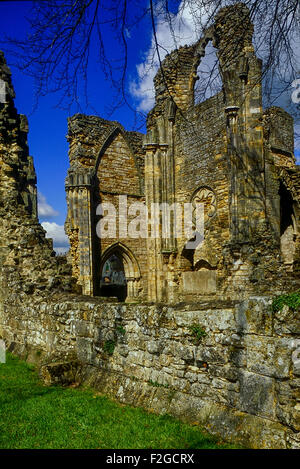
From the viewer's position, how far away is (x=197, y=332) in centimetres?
401

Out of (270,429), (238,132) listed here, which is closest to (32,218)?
(270,429)

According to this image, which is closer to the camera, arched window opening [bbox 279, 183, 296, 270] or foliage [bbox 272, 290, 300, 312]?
foliage [bbox 272, 290, 300, 312]

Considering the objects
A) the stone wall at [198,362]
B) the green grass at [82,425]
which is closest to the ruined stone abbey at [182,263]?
the stone wall at [198,362]

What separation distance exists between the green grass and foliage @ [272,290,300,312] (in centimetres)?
126

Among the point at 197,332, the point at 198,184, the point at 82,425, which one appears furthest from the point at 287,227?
the point at 82,425

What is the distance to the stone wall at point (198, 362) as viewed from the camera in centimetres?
323

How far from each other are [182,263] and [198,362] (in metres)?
14.2

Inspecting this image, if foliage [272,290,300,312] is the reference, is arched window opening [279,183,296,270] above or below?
above

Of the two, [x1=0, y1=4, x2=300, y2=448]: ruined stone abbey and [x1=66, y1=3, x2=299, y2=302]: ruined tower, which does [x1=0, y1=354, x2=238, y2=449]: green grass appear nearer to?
[x1=0, y1=4, x2=300, y2=448]: ruined stone abbey

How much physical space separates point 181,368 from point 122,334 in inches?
42.8

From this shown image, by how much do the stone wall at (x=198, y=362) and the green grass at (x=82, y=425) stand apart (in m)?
0.20

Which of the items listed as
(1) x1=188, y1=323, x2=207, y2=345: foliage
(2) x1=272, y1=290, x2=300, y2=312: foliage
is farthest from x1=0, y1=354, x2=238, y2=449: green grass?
(2) x1=272, y1=290, x2=300, y2=312: foliage

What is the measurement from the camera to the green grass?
3525 mm

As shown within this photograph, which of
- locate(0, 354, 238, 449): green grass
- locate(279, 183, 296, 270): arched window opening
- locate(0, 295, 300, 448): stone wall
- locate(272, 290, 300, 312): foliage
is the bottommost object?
locate(0, 354, 238, 449): green grass
